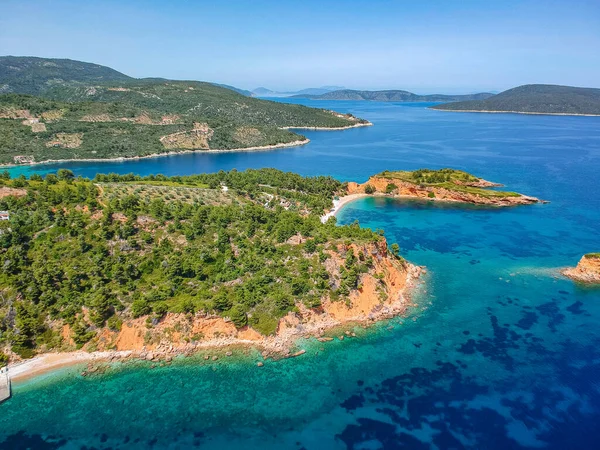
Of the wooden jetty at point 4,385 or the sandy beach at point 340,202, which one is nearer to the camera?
the wooden jetty at point 4,385

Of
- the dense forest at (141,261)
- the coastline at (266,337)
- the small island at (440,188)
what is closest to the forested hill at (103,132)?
the small island at (440,188)

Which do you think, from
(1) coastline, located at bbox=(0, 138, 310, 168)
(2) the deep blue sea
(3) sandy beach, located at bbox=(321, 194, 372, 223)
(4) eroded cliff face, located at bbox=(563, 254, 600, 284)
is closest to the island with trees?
(2) the deep blue sea

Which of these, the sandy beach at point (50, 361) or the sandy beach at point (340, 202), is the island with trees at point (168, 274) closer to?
the sandy beach at point (50, 361)

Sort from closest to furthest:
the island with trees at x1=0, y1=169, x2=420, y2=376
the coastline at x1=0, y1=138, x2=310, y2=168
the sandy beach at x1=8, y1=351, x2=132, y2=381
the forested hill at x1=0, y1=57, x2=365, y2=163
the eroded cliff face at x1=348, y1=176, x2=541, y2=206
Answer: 1. the sandy beach at x1=8, y1=351, x2=132, y2=381
2. the island with trees at x1=0, y1=169, x2=420, y2=376
3. the eroded cliff face at x1=348, y1=176, x2=541, y2=206
4. the coastline at x1=0, y1=138, x2=310, y2=168
5. the forested hill at x1=0, y1=57, x2=365, y2=163

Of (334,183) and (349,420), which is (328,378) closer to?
(349,420)

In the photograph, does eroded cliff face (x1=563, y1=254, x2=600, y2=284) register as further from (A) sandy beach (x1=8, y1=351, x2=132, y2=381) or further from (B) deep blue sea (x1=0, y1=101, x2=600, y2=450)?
(A) sandy beach (x1=8, y1=351, x2=132, y2=381)

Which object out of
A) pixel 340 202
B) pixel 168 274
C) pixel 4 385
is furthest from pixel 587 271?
pixel 4 385
